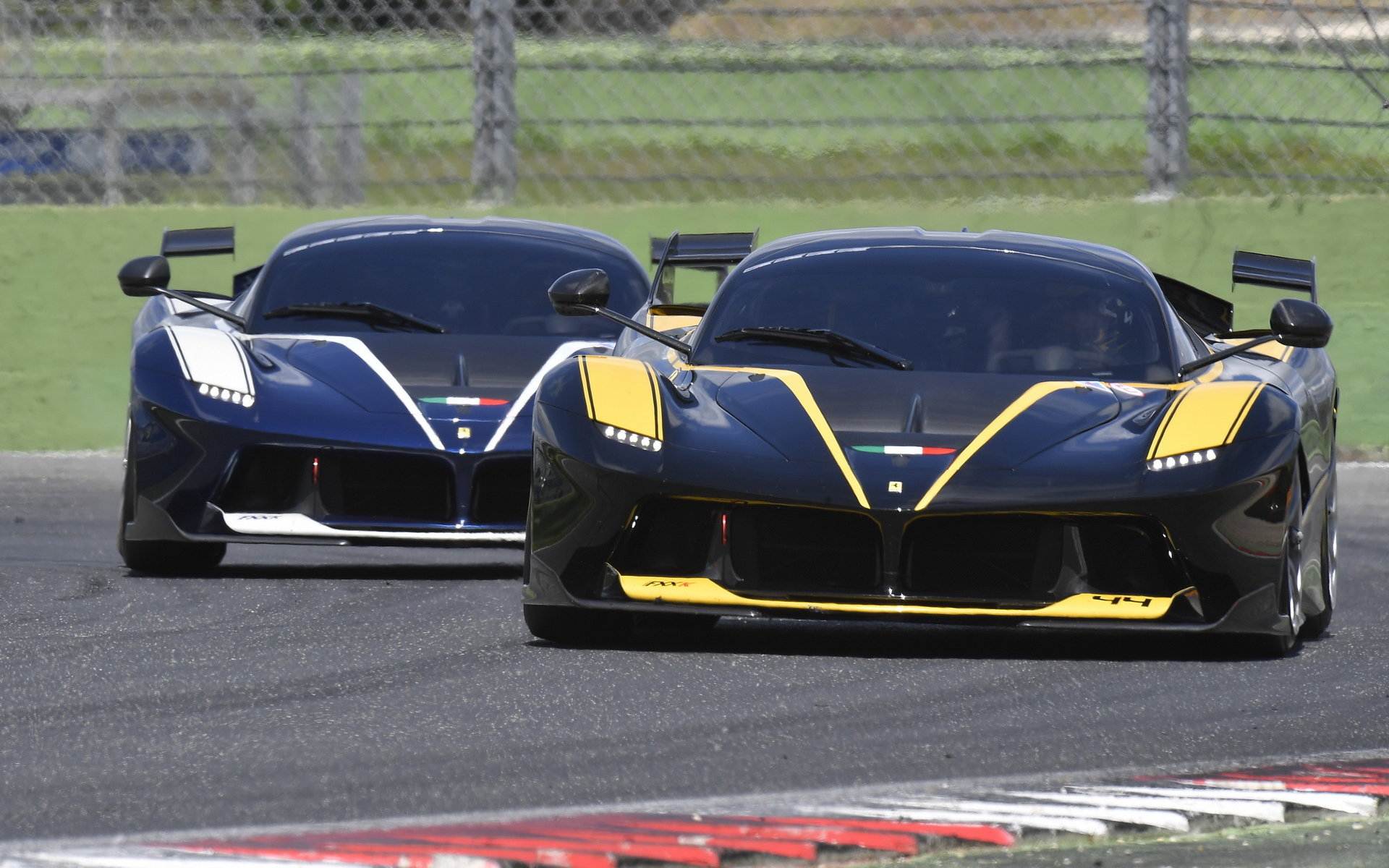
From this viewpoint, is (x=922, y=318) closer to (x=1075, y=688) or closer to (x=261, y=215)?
(x=1075, y=688)

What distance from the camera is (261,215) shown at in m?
13.4

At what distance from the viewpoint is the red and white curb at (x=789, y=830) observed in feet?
12.8

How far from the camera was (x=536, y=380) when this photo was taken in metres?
8.55

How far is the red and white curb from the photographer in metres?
3.90

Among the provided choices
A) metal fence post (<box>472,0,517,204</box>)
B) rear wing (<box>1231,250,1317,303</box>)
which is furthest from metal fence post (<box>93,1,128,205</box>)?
rear wing (<box>1231,250,1317,303</box>)

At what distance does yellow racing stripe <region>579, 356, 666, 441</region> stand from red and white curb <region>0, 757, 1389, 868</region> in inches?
78.0

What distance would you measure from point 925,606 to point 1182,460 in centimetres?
72

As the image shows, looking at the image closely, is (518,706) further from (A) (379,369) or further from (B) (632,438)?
(A) (379,369)

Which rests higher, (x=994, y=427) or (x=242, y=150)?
(x=242, y=150)

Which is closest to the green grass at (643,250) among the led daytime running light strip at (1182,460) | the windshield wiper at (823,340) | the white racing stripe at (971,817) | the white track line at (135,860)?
the windshield wiper at (823,340)

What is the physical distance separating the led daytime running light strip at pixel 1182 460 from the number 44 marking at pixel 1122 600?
312mm

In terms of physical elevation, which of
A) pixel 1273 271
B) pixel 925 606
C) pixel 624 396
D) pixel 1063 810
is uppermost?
pixel 1273 271

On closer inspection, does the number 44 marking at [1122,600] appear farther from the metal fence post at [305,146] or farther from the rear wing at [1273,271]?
the metal fence post at [305,146]

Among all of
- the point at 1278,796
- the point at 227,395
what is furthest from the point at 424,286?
the point at 1278,796
